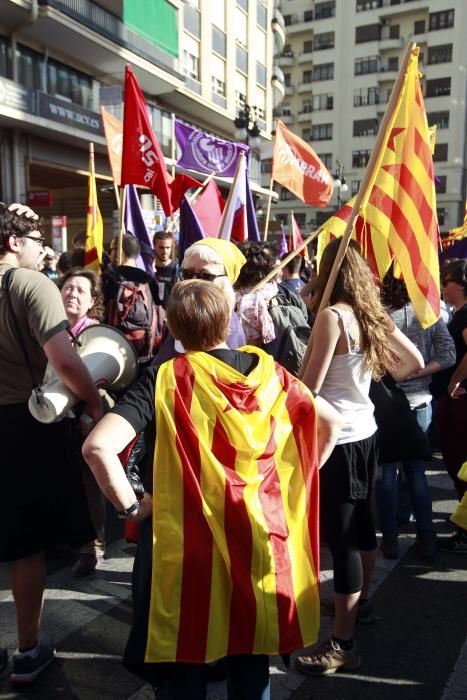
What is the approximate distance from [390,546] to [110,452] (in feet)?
8.21

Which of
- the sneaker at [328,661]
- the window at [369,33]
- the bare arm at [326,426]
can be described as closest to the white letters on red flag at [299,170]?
the bare arm at [326,426]

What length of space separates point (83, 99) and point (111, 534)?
19.0m

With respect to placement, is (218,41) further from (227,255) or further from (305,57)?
(227,255)

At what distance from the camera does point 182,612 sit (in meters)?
1.74

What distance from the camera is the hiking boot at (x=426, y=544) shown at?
3.57 metres

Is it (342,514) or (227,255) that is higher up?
(227,255)

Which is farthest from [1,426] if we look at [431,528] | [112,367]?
[431,528]

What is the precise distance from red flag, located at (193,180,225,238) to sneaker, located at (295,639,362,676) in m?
3.87

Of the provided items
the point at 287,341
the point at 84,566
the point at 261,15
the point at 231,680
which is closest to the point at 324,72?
the point at 261,15

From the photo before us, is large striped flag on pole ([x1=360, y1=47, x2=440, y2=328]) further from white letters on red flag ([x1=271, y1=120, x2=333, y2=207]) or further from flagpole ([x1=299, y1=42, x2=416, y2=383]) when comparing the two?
white letters on red flag ([x1=271, y1=120, x2=333, y2=207])

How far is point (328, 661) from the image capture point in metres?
2.50

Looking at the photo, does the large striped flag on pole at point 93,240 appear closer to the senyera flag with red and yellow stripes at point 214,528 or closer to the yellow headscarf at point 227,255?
the yellow headscarf at point 227,255

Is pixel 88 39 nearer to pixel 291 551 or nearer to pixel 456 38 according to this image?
pixel 291 551

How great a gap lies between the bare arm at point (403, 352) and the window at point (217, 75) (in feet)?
89.5
